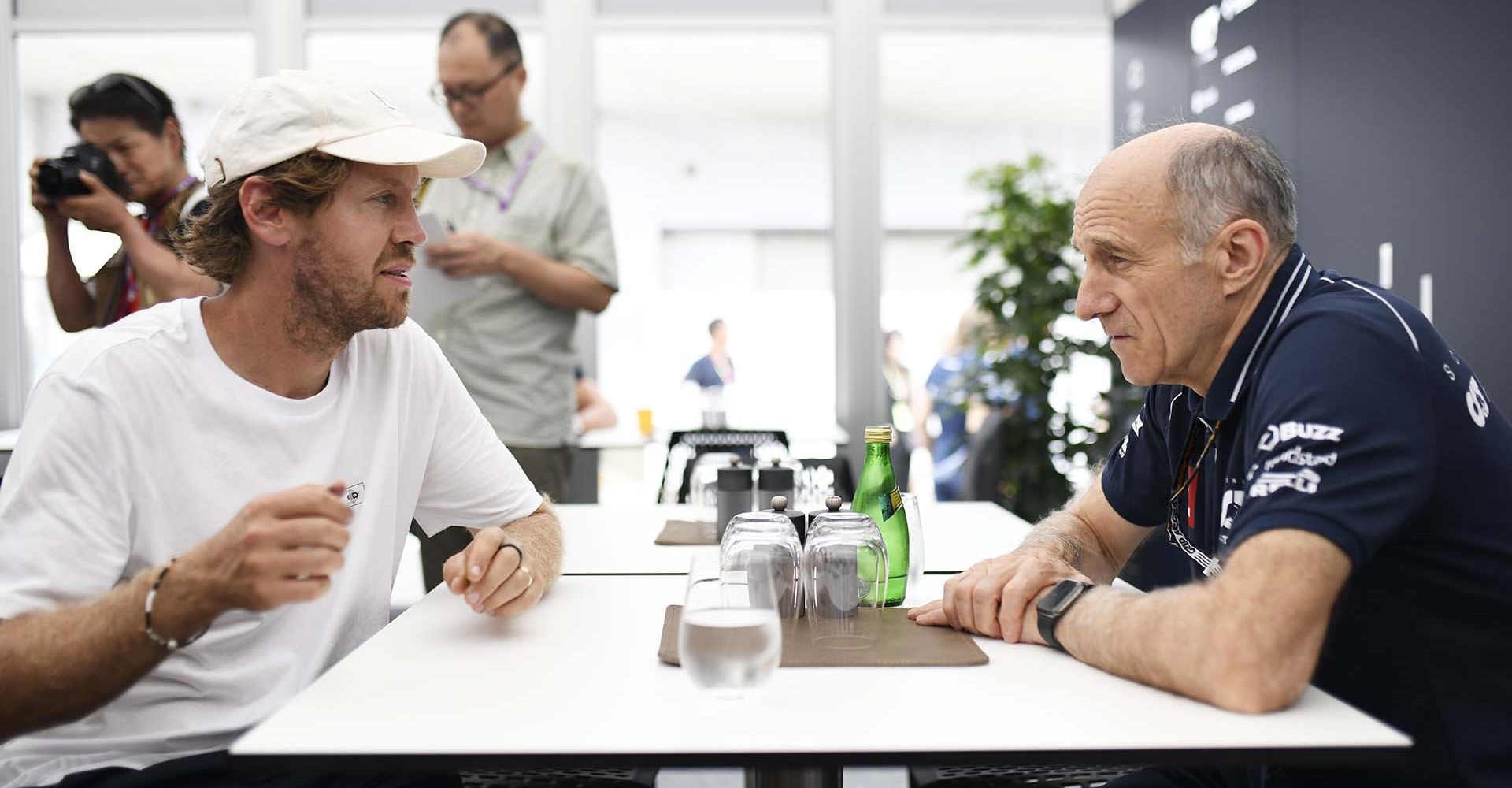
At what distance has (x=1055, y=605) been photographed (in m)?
1.34

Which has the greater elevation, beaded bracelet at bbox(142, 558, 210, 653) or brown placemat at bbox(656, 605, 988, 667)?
beaded bracelet at bbox(142, 558, 210, 653)

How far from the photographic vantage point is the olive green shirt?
129 inches

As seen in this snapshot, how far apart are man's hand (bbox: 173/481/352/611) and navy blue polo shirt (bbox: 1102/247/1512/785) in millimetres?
906

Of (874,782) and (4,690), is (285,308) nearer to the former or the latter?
(4,690)

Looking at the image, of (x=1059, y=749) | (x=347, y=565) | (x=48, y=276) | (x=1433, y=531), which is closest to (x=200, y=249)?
(x=347, y=565)

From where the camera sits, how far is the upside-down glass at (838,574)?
1426 mm

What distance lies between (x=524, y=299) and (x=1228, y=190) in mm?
2261

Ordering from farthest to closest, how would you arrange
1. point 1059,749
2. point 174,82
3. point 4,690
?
point 174,82 → point 4,690 → point 1059,749

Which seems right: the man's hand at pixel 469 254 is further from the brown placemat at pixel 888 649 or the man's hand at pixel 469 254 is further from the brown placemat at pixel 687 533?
the brown placemat at pixel 888 649

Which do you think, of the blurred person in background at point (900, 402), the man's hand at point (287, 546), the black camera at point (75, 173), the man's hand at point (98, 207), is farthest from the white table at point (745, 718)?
the blurred person in background at point (900, 402)

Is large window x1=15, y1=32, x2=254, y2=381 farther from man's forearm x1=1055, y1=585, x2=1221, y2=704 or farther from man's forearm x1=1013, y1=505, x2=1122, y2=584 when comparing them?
man's forearm x1=1055, y1=585, x2=1221, y2=704

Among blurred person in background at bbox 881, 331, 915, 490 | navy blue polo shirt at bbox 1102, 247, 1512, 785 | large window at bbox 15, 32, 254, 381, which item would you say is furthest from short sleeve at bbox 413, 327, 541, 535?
blurred person in background at bbox 881, 331, 915, 490

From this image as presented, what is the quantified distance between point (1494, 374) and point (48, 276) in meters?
3.61

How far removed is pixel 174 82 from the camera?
5.12 m
